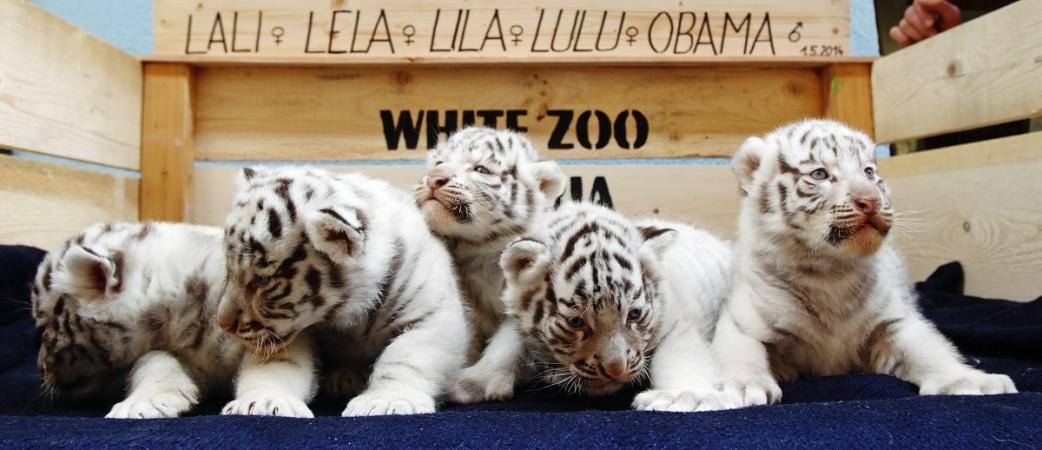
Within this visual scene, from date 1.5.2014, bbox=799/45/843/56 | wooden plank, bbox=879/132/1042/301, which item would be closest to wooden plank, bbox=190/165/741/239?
date 1.5.2014, bbox=799/45/843/56

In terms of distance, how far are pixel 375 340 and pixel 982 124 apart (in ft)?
7.52

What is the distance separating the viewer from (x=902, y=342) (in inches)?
71.9

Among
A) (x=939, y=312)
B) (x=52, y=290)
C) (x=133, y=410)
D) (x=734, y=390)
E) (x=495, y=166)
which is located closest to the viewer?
(x=133, y=410)

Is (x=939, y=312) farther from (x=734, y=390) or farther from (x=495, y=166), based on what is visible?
(x=495, y=166)

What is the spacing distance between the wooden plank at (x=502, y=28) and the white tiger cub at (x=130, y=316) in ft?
4.99

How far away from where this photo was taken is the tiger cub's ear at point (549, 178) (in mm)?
2281

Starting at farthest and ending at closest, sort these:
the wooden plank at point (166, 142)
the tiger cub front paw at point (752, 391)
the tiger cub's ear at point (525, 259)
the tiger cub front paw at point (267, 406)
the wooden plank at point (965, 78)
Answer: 1. the wooden plank at point (166, 142)
2. the wooden plank at point (965, 78)
3. the tiger cub's ear at point (525, 259)
4. the tiger cub front paw at point (752, 391)
5. the tiger cub front paw at point (267, 406)

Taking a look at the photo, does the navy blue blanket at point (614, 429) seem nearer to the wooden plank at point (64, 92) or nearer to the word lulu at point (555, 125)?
the wooden plank at point (64, 92)

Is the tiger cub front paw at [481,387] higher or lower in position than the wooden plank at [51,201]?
lower

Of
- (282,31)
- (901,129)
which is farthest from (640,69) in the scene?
(282,31)

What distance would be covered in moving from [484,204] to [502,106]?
4.01ft

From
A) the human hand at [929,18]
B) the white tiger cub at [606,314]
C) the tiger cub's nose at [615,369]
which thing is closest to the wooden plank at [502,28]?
the human hand at [929,18]

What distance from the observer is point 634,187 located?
3.19m

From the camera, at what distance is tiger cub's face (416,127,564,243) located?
205cm
